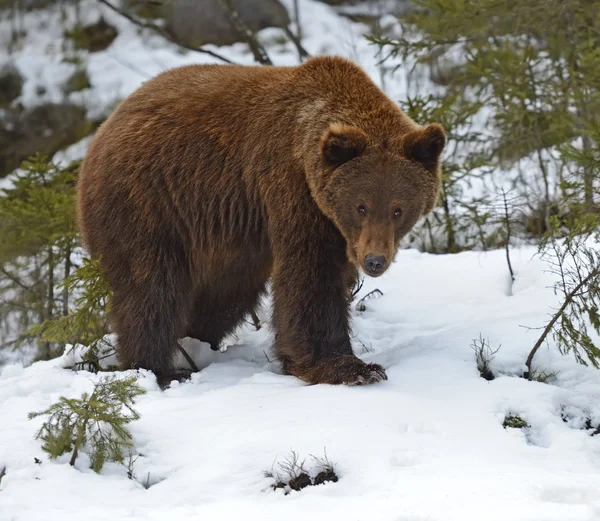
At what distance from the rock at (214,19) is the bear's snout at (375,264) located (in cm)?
1174

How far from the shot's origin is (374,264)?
16.9ft

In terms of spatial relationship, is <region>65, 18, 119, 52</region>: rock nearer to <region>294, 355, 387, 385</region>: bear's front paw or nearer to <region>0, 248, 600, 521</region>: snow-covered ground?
<region>0, 248, 600, 521</region>: snow-covered ground

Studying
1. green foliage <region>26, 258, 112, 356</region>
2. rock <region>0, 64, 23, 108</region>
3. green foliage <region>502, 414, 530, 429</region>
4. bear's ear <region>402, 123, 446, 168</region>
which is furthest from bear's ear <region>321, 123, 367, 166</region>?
rock <region>0, 64, 23, 108</region>

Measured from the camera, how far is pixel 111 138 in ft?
20.5

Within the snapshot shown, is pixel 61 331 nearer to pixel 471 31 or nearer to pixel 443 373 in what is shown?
pixel 443 373

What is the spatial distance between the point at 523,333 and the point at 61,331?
3.29 meters

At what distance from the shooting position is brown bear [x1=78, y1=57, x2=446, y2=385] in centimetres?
545

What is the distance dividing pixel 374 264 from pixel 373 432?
115cm

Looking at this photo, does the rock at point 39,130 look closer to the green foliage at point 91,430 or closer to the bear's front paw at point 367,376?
the bear's front paw at point 367,376

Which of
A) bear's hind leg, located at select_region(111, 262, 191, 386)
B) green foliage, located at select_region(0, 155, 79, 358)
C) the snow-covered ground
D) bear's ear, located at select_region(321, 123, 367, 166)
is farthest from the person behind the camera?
green foliage, located at select_region(0, 155, 79, 358)

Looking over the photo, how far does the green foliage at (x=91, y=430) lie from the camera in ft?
13.8

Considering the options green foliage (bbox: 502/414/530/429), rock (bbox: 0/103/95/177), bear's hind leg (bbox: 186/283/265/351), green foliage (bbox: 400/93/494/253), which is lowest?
green foliage (bbox: 502/414/530/429)

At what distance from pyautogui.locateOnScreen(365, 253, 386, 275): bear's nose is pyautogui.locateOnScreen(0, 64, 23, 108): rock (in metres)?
12.2

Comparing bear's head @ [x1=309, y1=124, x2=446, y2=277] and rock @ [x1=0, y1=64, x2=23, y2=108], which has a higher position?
rock @ [x1=0, y1=64, x2=23, y2=108]
